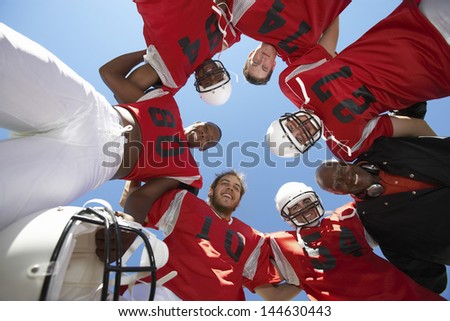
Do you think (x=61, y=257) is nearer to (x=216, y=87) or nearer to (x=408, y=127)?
(x=216, y=87)

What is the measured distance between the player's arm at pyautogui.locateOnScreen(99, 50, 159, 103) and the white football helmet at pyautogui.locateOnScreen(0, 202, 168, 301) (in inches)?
52.5

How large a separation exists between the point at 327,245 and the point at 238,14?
6.75 ft

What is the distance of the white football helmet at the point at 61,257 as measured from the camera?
130 centimetres

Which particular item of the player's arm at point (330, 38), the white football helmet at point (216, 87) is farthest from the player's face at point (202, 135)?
the player's arm at point (330, 38)

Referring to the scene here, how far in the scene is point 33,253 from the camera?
1333 millimetres

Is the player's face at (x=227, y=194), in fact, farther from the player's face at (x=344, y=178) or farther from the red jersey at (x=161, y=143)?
the player's face at (x=344, y=178)

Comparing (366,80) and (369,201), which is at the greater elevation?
(366,80)

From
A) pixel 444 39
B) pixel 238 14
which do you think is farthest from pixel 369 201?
pixel 238 14

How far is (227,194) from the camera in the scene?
3.38 m

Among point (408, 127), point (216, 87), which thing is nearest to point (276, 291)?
point (408, 127)

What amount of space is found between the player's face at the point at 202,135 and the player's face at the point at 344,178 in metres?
1.07

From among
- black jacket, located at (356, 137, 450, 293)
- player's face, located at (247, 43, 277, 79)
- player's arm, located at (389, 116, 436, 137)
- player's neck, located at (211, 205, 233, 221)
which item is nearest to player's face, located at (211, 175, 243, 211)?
player's neck, located at (211, 205, 233, 221)
